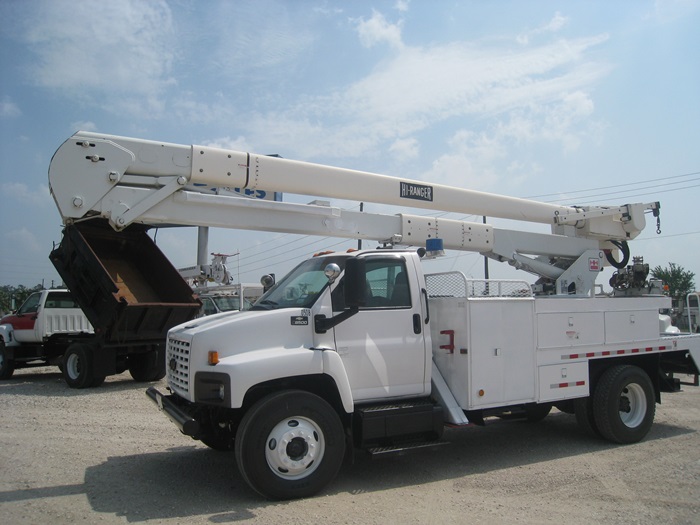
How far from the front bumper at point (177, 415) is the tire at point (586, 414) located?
4.96m

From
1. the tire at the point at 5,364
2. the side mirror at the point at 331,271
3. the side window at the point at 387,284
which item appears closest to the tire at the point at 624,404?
the side window at the point at 387,284

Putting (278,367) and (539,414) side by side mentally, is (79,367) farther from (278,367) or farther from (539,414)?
(539,414)

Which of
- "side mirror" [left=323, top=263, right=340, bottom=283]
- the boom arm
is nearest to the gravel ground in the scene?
"side mirror" [left=323, top=263, right=340, bottom=283]

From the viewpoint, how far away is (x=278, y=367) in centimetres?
537

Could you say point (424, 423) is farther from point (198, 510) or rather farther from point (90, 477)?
point (90, 477)

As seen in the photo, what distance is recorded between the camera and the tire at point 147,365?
41.2ft

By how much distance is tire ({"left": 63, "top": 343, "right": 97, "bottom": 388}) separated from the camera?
1180cm

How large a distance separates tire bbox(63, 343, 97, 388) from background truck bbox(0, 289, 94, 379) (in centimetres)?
136

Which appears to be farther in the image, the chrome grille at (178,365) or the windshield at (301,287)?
the windshield at (301,287)

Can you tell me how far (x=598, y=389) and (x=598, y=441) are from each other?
769 mm

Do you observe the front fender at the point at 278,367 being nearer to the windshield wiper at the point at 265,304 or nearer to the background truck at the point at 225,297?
the windshield wiper at the point at 265,304

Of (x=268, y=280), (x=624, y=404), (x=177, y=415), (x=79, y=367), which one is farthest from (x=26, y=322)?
(x=624, y=404)

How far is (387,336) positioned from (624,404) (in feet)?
12.9

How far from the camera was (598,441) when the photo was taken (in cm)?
777
